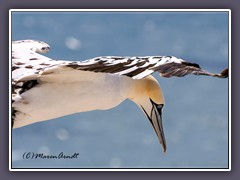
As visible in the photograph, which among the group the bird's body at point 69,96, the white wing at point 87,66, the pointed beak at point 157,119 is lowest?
the pointed beak at point 157,119

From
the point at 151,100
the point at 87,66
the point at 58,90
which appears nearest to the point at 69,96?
the point at 58,90

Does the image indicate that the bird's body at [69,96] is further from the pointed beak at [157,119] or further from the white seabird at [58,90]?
the pointed beak at [157,119]

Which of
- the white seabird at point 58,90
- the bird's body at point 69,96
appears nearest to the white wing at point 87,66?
the white seabird at point 58,90

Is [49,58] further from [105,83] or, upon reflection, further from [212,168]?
[212,168]

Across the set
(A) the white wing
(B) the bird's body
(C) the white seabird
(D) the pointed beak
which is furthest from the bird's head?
(A) the white wing

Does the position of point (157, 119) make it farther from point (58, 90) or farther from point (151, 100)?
point (58, 90)

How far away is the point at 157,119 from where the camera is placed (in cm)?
609

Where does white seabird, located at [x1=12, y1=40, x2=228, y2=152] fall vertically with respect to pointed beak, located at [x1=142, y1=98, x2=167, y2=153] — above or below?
above

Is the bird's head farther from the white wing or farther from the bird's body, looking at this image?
the white wing

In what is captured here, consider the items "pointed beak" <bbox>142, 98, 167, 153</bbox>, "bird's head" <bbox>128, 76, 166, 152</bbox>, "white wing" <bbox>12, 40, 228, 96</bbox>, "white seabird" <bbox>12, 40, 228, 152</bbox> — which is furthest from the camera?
"pointed beak" <bbox>142, 98, 167, 153</bbox>

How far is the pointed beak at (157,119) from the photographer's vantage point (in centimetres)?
601

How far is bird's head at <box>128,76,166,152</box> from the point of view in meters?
5.86

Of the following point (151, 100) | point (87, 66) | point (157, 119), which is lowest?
point (157, 119)

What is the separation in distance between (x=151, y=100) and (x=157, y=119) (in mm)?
208
